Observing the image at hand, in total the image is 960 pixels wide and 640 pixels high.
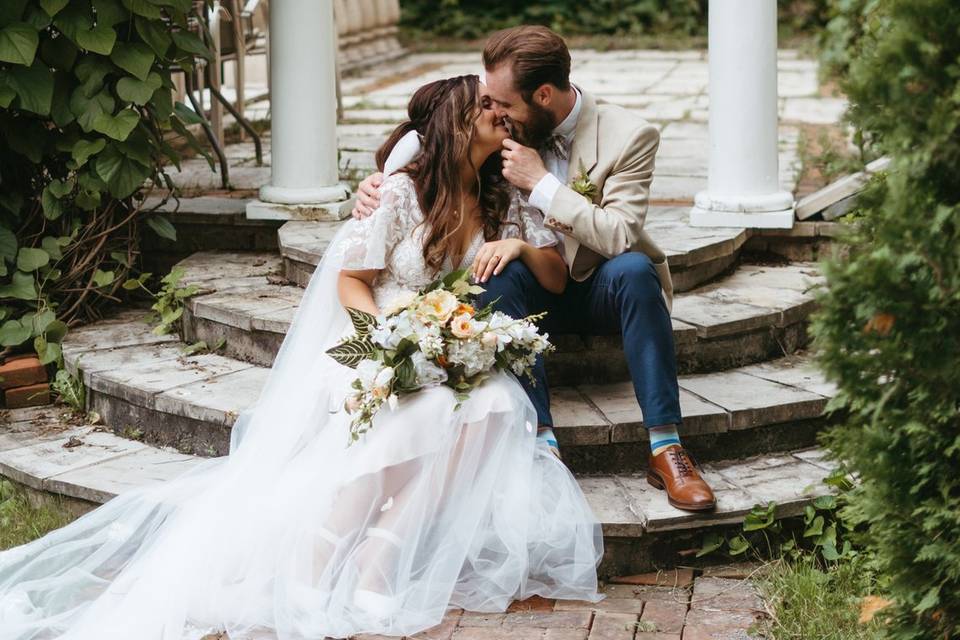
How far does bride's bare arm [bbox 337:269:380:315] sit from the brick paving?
926 millimetres

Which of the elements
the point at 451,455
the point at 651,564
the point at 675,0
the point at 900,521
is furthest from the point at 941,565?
the point at 675,0

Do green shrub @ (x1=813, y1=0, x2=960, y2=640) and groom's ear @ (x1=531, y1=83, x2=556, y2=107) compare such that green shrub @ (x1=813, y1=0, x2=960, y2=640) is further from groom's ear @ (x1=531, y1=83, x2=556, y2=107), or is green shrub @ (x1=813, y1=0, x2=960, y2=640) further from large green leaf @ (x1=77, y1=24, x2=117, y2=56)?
large green leaf @ (x1=77, y1=24, x2=117, y2=56)

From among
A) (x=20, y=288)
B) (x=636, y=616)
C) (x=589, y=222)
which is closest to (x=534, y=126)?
(x=589, y=222)

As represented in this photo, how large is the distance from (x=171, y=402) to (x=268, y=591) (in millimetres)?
1027

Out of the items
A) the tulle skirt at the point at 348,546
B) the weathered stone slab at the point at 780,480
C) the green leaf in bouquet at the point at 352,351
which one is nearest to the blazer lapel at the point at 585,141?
the tulle skirt at the point at 348,546

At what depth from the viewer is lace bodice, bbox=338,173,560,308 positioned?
373cm

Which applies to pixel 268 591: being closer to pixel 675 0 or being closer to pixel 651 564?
pixel 651 564

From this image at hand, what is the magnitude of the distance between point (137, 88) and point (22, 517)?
1.53 metres

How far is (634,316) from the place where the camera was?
3615 mm

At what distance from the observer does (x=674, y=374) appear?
360 cm

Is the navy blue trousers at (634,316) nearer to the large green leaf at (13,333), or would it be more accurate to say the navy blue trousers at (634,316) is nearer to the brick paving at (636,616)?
the brick paving at (636,616)

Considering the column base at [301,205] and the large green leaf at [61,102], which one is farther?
the column base at [301,205]

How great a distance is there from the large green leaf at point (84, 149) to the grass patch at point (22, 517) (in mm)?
1165

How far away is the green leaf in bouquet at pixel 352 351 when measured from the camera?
11.5 feet
